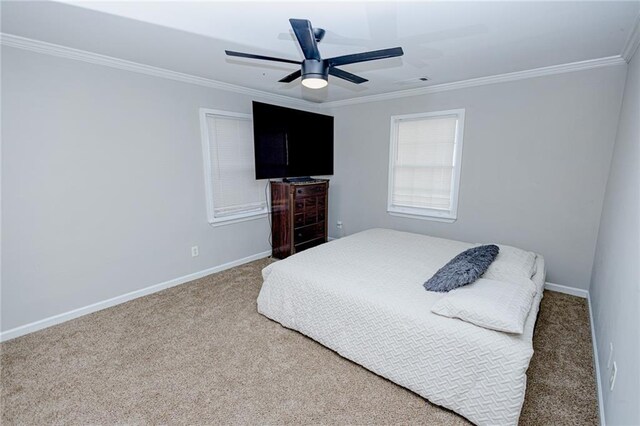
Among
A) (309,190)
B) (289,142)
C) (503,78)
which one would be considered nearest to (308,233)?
(309,190)

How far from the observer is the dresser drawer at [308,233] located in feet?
13.8

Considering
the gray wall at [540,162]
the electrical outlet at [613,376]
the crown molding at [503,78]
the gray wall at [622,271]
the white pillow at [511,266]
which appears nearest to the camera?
the gray wall at [622,271]

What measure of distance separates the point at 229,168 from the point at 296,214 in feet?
3.53

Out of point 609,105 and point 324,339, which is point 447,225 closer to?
point 609,105

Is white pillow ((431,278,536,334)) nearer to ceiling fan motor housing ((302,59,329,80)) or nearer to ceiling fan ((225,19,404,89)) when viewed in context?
ceiling fan ((225,19,404,89))

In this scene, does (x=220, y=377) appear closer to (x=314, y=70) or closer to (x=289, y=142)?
(x=314, y=70)

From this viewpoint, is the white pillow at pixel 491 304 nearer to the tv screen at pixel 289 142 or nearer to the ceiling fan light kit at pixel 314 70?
the ceiling fan light kit at pixel 314 70

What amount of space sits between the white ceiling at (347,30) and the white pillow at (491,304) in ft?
5.81

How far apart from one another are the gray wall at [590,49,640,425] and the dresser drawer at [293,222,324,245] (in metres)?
3.16

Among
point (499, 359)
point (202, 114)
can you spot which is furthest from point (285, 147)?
point (499, 359)

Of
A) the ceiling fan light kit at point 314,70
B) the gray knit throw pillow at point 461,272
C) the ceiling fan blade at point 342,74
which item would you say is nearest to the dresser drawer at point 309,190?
the ceiling fan blade at point 342,74

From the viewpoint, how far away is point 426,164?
13.1 ft

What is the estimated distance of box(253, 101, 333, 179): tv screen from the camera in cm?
365

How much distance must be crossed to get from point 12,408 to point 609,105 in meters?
5.13
